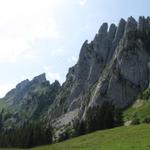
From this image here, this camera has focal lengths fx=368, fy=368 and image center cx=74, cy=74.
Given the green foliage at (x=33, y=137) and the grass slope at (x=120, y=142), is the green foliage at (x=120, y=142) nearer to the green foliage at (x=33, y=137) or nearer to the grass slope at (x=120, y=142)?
the grass slope at (x=120, y=142)

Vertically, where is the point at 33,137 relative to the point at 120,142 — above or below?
above

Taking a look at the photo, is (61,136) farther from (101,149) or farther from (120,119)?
(101,149)

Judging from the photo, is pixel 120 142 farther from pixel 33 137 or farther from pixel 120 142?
pixel 33 137

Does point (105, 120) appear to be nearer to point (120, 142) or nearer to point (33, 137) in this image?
point (33, 137)

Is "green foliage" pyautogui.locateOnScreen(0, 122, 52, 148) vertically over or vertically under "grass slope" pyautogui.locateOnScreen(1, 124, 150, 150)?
over

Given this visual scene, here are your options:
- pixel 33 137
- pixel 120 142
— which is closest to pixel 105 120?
pixel 33 137

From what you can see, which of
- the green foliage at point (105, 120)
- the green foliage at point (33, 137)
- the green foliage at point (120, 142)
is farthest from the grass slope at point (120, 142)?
the green foliage at point (33, 137)

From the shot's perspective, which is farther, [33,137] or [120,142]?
[33,137]

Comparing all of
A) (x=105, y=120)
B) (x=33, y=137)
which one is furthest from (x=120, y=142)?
(x=33, y=137)

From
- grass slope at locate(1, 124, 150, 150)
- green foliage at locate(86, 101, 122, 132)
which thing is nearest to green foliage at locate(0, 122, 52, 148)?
green foliage at locate(86, 101, 122, 132)

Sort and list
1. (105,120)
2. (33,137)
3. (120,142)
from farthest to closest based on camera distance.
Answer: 1. (33,137)
2. (105,120)
3. (120,142)

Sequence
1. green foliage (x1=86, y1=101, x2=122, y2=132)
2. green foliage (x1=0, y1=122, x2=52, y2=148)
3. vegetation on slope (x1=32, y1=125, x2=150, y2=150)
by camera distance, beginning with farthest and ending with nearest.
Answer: green foliage (x1=0, y1=122, x2=52, y2=148) → green foliage (x1=86, y1=101, x2=122, y2=132) → vegetation on slope (x1=32, y1=125, x2=150, y2=150)

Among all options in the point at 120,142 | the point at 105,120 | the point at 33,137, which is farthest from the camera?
the point at 33,137

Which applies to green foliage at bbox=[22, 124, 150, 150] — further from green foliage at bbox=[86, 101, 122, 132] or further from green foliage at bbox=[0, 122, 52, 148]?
green foliage at bbox=[0, 122, 52, 148]
